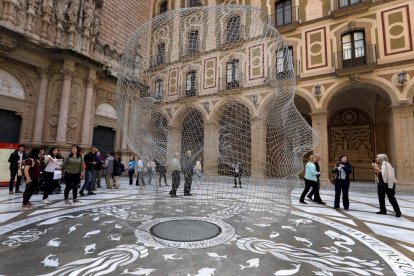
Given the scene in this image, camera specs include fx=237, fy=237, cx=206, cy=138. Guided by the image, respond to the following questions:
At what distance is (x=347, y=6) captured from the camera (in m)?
12.9

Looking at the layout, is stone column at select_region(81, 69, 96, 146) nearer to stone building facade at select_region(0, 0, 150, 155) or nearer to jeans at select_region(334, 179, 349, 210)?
stone building facade at select_region(0, 0, 150, 155)

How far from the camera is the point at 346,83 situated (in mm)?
12555

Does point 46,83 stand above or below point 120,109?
above

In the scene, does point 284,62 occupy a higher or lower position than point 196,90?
higher

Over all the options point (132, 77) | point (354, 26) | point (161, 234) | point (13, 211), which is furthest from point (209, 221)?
point (354, 26)

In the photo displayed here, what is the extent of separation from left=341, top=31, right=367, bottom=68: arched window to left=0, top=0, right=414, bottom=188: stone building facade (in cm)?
5

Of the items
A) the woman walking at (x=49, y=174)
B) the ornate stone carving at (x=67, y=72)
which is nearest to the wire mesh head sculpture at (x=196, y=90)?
the woman walking at (x=49, y=174)

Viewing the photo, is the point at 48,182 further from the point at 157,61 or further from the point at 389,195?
the point at 389,195

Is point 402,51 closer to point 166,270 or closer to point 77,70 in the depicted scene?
point 166,270

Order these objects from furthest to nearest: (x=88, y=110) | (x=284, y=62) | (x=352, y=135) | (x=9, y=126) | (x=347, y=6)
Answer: (x=352, y=135), (x=88, y=110), (x=347, y=6), (x=9, y=126), (x=284, y=62)

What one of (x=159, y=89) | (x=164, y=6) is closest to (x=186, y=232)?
(x=159, y=89)

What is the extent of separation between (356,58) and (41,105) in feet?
54.8

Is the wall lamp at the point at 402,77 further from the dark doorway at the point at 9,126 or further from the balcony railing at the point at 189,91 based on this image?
the dark doorway at the point at 9,126

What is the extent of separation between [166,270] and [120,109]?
2.76 meters
